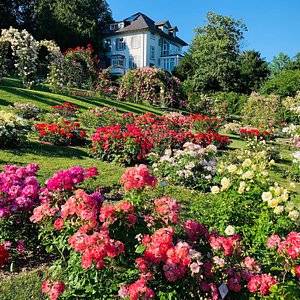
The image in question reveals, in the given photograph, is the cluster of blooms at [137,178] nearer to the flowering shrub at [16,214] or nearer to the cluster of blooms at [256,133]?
the flowering shrub at [16,214]

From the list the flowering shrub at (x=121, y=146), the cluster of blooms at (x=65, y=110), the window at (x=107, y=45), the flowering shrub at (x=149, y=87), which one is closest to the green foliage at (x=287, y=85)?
the flowering shrub at (x=149, y=87)

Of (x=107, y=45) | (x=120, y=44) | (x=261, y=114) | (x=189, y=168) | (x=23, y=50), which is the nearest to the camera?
(x=189, y=168)

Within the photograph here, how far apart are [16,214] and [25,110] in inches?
339

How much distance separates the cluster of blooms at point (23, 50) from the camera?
1700 cm

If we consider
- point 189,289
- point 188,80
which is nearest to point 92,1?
point 188,80

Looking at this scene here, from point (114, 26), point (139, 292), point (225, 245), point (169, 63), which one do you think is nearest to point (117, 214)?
point (139, 292)

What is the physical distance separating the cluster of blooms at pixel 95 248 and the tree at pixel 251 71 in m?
36.5

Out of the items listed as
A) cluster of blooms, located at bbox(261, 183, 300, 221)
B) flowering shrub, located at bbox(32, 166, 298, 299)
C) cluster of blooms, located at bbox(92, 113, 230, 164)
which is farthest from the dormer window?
flowering shrub, located at bbox(32, 166, 298, 299)

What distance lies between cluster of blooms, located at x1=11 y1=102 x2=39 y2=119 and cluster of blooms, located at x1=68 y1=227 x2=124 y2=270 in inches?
383

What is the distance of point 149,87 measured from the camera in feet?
65.5

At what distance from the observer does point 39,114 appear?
11.7 metres

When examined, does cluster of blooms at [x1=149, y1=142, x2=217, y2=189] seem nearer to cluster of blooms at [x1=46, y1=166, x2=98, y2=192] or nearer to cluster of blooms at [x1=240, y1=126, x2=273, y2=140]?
cluster of blooms at [x1=46, y1=166, x2=98, y2=192]

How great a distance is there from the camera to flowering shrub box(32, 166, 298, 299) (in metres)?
2.16

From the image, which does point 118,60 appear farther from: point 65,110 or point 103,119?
Answer: point 103,119
